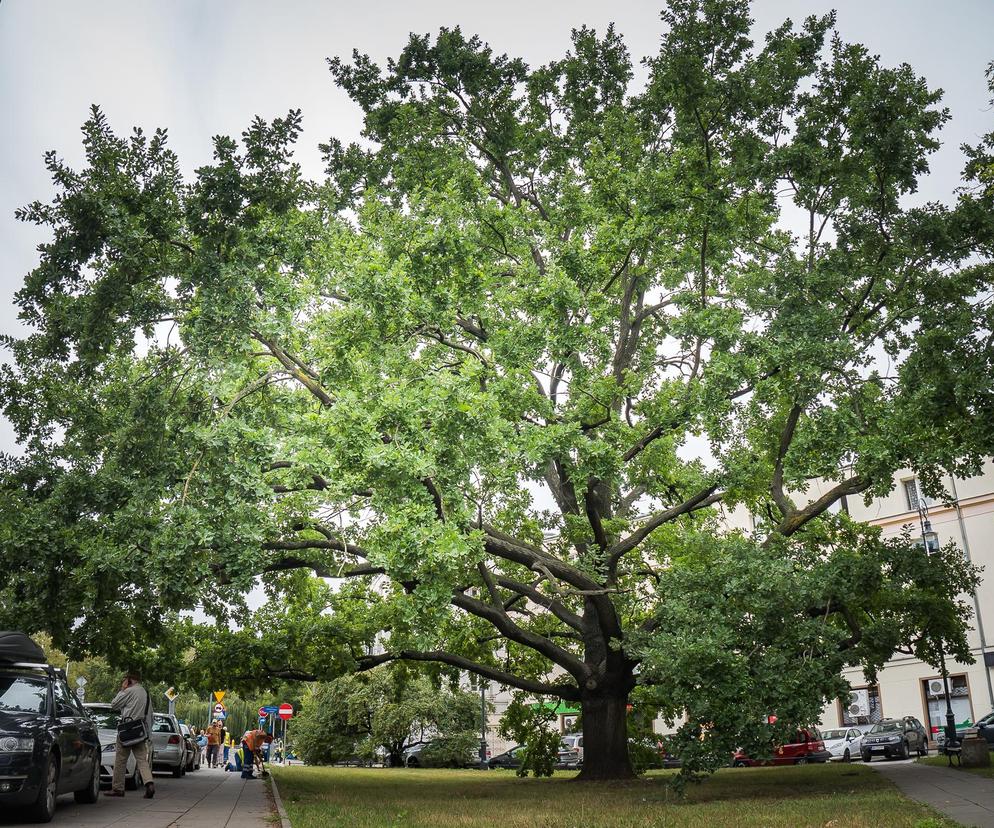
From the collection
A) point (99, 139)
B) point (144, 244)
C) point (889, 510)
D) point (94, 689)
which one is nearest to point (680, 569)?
point (144, 244)

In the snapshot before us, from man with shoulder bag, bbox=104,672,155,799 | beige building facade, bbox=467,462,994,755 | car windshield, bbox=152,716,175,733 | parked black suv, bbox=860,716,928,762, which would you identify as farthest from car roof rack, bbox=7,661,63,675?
parked black suv, bbox=860,716,928,762

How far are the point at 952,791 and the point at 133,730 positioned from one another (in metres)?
13.4

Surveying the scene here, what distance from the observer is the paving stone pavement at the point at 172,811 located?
10023 millimetres

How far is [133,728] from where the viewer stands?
523 inches

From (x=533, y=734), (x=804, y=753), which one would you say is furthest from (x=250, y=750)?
(x=804, y=753)

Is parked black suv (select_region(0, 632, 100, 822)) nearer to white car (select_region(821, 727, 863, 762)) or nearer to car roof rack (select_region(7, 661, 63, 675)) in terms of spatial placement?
car roof rack (select_region(7, 661, 63, 675))

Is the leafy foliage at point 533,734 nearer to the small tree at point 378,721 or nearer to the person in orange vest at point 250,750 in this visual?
the person in orange vest at point 250,750

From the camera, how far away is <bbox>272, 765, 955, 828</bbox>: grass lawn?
1064 cm

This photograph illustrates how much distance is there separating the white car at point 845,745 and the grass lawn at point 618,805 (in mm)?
14039

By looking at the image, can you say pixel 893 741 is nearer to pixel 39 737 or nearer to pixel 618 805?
pixel 618 805

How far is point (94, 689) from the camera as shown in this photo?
6612 cm

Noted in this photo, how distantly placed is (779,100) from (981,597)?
3143cm

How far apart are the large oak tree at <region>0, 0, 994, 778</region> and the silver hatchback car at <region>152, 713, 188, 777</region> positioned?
4.03m

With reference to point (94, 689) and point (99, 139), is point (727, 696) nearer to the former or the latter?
point (99, 139)
